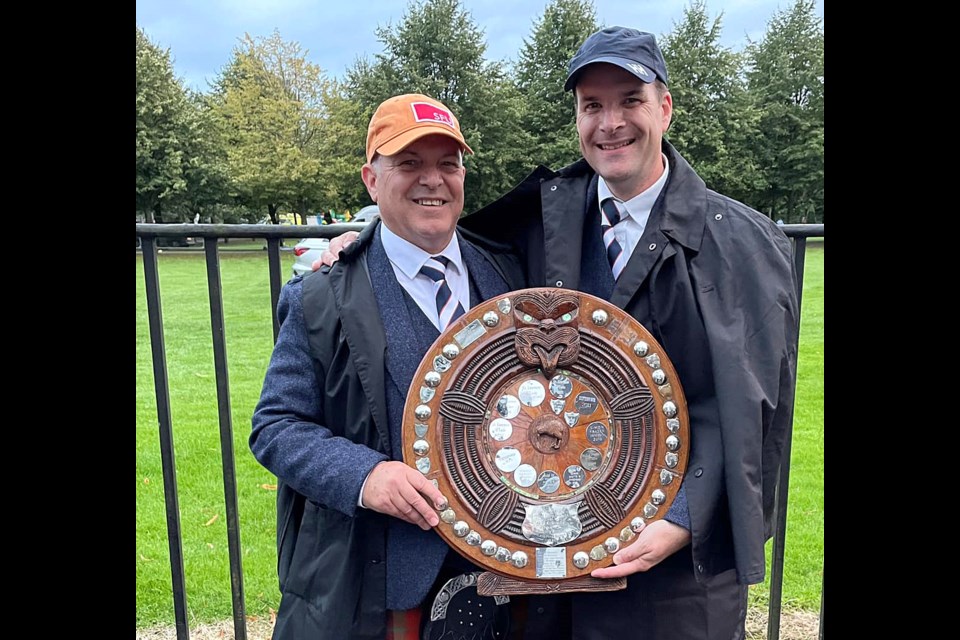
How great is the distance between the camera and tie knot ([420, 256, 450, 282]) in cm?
237

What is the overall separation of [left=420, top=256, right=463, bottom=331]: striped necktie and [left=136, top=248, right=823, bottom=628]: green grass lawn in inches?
50.3

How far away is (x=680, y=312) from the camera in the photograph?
2252 millimetres

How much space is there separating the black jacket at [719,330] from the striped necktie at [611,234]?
8 cm

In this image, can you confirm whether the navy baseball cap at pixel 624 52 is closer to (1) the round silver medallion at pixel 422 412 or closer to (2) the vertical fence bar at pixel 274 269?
(1) the round silver medallion at pixel 422 412

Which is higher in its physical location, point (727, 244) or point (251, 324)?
point (727, 244)

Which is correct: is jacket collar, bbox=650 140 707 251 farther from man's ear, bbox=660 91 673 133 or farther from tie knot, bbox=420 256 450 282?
tie knot, bbox=420 256 450 282

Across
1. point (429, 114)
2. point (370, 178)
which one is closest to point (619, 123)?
point (429, 114)

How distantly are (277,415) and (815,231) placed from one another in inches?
84.3

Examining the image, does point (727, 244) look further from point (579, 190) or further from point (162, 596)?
point (162, 596)

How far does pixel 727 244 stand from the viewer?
2.27 meters

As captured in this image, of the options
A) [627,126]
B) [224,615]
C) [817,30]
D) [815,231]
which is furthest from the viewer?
[817,30]

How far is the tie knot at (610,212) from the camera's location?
2.46 m

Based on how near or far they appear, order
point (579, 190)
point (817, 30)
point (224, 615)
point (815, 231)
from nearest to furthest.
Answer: point (579, 190)
point (815, 231)
point (224, 615)
point (817, 30)
